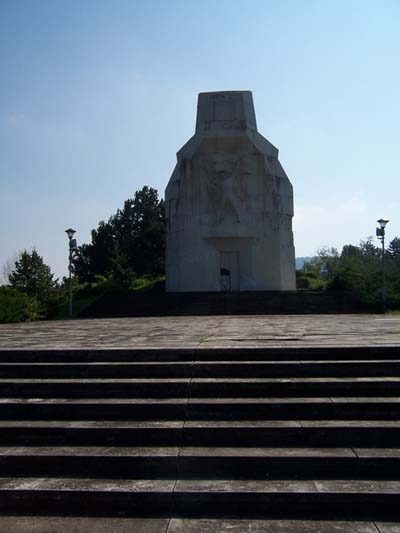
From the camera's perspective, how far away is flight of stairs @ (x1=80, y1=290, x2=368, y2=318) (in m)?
22.0

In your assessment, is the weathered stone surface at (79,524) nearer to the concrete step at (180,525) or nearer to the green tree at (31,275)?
the concrete step at (180,525)

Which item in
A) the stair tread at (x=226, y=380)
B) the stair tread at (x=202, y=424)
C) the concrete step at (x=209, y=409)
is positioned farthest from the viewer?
the stair tread at (x=226, y=380)

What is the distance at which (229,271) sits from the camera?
30125 mm

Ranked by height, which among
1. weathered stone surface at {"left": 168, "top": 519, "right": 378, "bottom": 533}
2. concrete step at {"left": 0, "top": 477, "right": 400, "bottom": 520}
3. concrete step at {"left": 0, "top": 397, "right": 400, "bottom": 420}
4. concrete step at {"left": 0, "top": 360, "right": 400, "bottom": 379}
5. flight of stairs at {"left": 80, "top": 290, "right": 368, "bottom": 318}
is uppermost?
flight of stairs at {"left": 80, "top": 290, "right": 368, "bottom": 318}

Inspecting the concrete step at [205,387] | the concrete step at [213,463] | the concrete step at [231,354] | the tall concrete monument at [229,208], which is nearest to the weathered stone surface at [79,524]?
the concrete step at [213,463]

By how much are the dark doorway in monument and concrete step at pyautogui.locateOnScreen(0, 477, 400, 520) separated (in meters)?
25.6

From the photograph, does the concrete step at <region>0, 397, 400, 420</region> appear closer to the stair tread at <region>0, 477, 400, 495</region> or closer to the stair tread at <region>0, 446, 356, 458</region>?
the stair tread at <region>0, 446, 356, 458</region>

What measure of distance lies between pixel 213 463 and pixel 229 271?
25.6 m

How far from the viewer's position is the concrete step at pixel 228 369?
19.8ft

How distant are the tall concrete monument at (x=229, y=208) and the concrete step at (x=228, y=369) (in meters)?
23.3

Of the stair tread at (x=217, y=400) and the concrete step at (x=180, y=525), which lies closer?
the concrete step at (x=180, y=525)

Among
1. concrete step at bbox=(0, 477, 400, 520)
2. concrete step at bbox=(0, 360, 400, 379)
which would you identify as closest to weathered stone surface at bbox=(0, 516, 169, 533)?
concrete step at bbox=(0, 477, 400, 520)

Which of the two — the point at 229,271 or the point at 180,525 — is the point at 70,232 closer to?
the point at 229,271

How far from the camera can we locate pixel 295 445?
16.0 feet
